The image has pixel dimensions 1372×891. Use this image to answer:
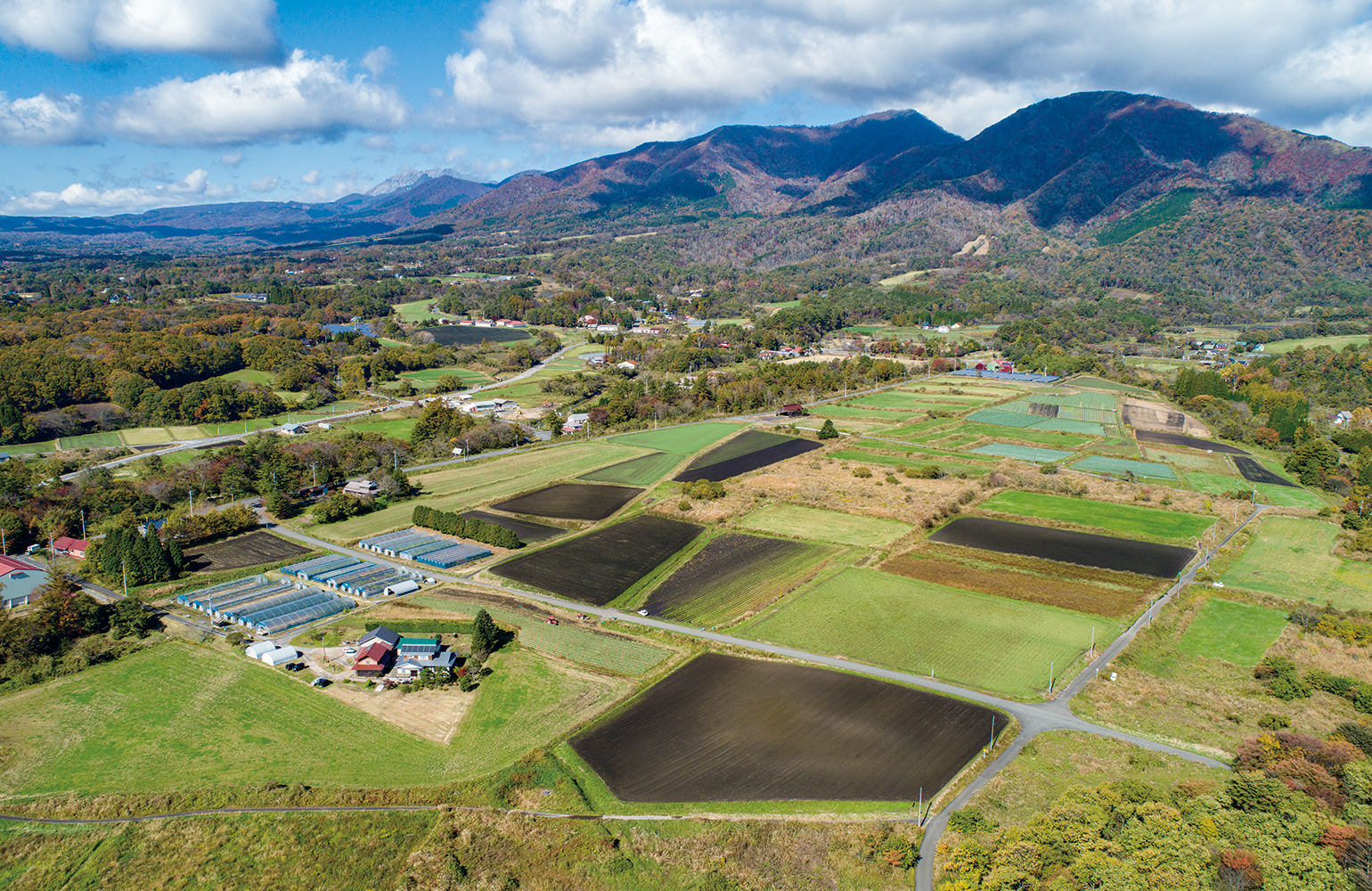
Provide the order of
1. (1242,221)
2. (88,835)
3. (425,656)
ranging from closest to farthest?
(88,835)
(425,656)
(1242,221)

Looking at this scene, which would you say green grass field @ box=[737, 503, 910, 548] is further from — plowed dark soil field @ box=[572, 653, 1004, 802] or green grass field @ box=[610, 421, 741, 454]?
green grass field @ box=[610, 421, 741, 454]

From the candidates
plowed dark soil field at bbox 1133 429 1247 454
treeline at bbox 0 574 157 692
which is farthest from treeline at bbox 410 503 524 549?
plowed dark soil field at bbox 1133 429 1247 454

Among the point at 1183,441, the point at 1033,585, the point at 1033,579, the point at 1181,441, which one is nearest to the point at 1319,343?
the point at 1183,441

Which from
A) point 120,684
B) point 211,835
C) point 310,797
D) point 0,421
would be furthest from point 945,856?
point 0,421

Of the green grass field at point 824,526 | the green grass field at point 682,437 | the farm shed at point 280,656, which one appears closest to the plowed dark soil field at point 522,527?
the green grass field at point 824,526

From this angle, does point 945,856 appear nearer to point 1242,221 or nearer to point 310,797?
point 310,797
